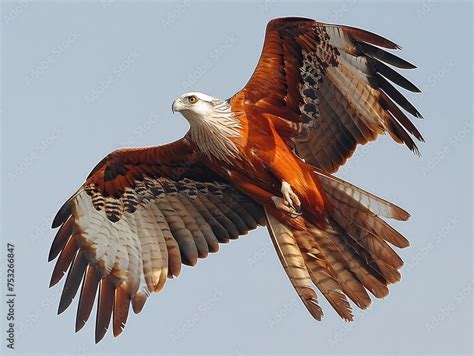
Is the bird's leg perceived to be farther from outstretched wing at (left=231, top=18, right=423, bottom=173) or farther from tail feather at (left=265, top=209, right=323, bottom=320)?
outstretched wing at (left=231, top=18, right=423, bottom=173)

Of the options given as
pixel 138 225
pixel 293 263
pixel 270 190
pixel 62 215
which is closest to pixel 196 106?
pixel 270 190

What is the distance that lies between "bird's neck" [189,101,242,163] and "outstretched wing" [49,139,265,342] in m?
0.70

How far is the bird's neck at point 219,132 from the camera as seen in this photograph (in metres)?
14.1

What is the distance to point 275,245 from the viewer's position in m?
14.8

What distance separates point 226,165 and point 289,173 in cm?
77

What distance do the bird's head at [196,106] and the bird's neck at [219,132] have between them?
0.02m

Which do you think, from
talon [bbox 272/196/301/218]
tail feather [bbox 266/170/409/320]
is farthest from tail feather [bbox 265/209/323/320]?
talon [bbox 272/196/301/218]

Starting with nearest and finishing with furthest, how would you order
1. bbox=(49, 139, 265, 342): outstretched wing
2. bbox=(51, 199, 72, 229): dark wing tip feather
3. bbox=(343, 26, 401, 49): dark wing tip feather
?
bbox=(343, 26, 401, 49): dark wing tip feather < bbox=(49, 139, 265, 342): outstretched wing < bbox=(51, 199, 72, 229): dark wing tip feather

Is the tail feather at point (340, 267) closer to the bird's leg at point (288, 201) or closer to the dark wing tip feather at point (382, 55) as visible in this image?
the bird's leg at point (288, 201)

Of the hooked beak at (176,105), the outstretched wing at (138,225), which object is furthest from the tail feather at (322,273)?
the hooked beak at (176,105)

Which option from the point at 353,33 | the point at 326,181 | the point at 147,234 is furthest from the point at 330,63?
the point at 147,234

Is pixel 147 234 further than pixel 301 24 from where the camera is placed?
Yes

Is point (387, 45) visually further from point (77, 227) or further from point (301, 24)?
point (77, 227)

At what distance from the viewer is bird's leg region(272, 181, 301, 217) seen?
14.2 metres
